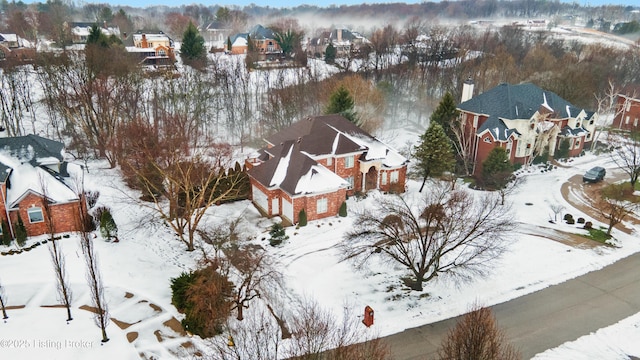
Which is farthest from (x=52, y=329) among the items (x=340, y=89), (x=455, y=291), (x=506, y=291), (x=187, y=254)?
(x=340, y=89)

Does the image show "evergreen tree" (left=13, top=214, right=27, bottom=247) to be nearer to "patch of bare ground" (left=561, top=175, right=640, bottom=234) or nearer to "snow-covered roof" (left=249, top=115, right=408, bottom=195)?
"snow-covered roof" (left=249, top=115, right=408, bottom=195)

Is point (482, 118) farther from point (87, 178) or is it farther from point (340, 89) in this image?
point (87, 178)

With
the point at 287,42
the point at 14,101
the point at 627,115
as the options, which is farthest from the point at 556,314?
the point at 287,42

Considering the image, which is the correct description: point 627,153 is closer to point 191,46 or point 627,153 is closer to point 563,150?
point 563,150

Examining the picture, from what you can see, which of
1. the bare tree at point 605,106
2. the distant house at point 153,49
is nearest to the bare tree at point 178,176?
the distant house at point 153,49

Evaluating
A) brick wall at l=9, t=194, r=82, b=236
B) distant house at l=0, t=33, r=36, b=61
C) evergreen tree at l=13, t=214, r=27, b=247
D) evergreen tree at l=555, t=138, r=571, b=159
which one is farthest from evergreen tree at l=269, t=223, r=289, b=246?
distant house at l=0, t=33, r=36, b=61

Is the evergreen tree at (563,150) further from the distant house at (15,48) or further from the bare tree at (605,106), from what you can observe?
the distant house at (15,48)
